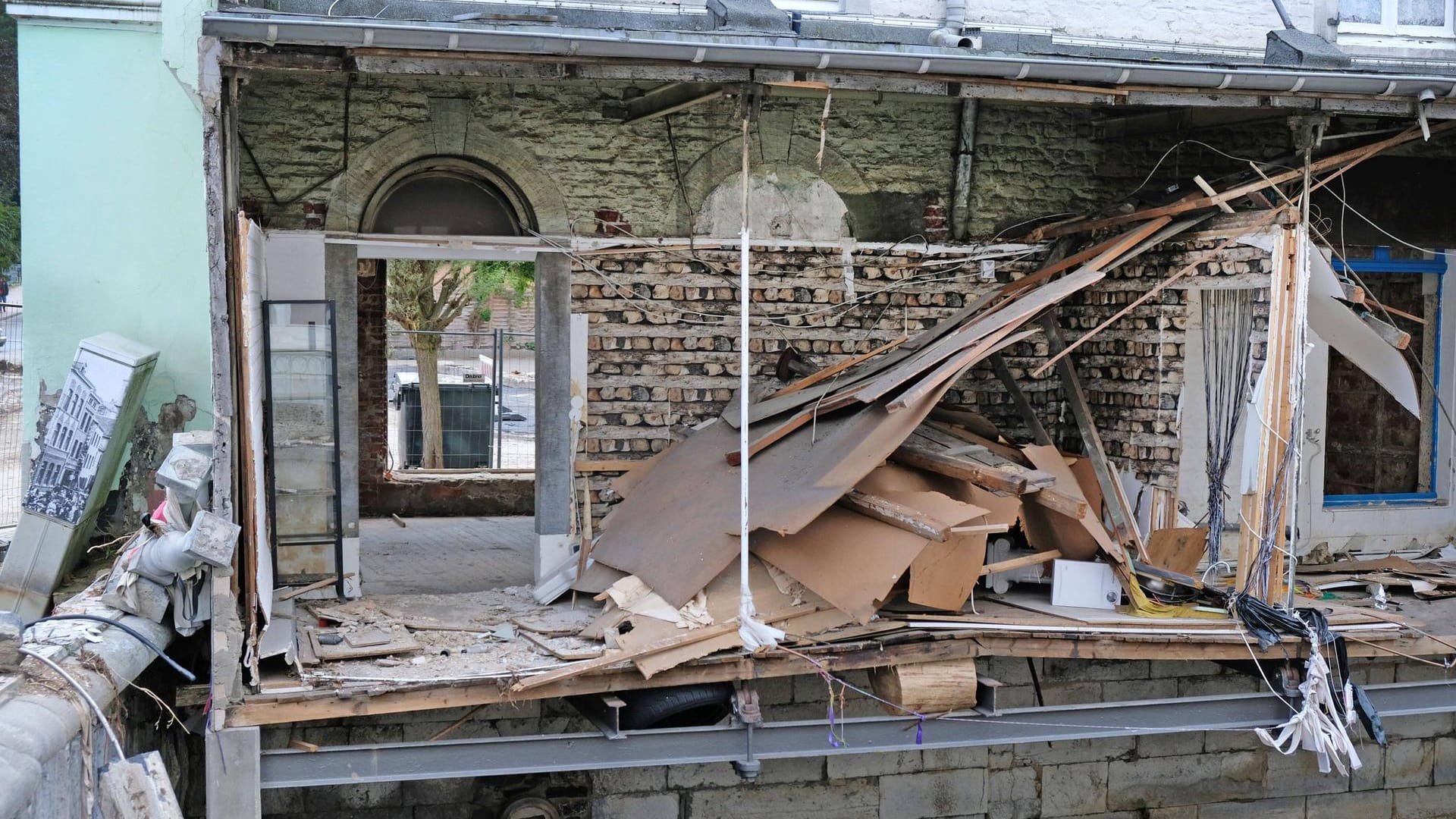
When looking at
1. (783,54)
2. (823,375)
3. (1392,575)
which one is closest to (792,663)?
(823,375)

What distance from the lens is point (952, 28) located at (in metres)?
8.80

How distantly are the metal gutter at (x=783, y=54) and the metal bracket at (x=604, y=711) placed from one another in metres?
3.21

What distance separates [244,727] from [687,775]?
2.79m

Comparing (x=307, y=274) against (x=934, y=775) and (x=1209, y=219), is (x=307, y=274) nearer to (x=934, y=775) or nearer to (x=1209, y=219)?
(x=934, y=775)

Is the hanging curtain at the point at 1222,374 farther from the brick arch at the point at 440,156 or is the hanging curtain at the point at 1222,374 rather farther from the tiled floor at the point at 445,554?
the tiled floor at the point at 445,554

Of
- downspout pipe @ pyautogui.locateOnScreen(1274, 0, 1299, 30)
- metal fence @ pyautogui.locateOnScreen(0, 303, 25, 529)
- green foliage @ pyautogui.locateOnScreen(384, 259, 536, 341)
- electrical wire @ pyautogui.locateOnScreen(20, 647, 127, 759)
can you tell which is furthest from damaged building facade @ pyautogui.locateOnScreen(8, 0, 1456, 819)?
green foliage @ pyautogui.locateOnScreen(384, 259, 536, 341)

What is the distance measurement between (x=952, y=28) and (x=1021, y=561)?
3.95m

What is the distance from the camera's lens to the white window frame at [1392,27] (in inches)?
385

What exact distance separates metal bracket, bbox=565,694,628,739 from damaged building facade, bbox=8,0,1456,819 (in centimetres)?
4

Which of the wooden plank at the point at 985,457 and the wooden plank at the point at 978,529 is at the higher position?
the wooden plank at the point at 985,457

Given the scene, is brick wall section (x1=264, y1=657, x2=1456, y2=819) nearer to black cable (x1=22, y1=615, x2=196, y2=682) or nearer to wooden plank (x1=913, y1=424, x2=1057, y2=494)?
black cable (x1=22, y1=615, x2=196, y2=682)

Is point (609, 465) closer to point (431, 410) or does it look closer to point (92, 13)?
point (92, 13)

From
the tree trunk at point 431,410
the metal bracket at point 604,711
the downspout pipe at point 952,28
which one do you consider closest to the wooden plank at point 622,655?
the metal bracket at point 604,711

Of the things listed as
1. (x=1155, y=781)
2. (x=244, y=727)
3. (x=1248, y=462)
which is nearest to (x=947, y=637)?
(x=1248, y=462)
